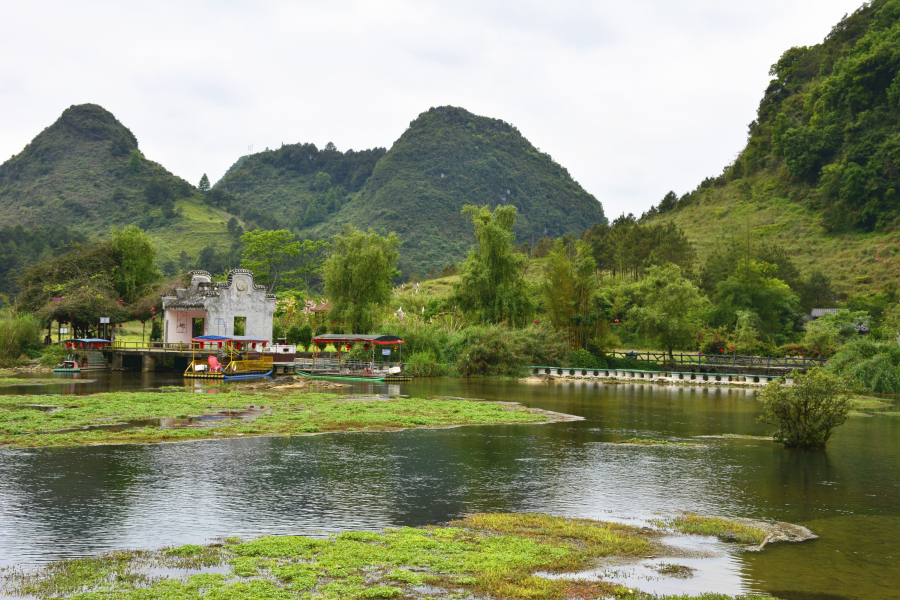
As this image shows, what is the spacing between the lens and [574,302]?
5600cm

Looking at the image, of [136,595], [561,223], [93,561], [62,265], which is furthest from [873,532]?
[561,223]

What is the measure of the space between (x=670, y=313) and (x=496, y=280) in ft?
49.0

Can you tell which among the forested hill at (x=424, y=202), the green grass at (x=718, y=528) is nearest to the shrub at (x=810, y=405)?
the green grass at (x=718, y=528)

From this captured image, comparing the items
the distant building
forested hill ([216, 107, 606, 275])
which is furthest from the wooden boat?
forested hill ([216, 107, 606, 275])

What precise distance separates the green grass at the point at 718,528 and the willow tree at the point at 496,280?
42.0 metres

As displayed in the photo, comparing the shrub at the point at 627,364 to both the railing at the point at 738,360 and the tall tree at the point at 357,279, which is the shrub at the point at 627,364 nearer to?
the railing at the point at 738,360

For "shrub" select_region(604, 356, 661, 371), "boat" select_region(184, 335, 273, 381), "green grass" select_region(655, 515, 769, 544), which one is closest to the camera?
"green grass" select_region(655, 515, 769, 544)

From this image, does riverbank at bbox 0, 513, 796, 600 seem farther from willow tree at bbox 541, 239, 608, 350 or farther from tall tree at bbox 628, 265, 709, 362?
tall tree at bbox 628, 265, 709, 362

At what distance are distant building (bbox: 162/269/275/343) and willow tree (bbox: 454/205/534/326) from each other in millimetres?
16515

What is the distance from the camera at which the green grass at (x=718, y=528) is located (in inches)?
481

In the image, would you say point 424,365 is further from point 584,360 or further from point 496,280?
point 584,360

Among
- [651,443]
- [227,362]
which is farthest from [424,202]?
[651,443]

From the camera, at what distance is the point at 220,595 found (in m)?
8.81

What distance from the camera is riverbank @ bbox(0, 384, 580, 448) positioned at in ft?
68.0
